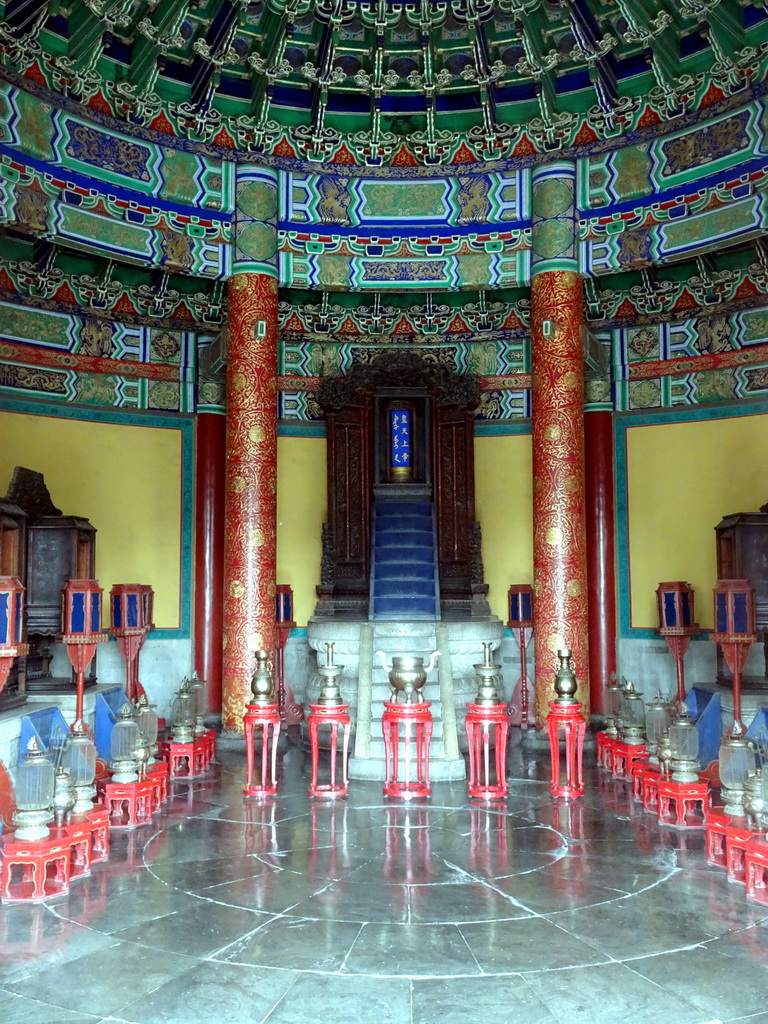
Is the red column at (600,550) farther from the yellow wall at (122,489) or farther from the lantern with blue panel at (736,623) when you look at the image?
the yellow wall at (122,489)

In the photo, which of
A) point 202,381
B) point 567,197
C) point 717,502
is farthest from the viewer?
point 202,381

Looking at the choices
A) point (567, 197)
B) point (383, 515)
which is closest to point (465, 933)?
point (383, 515)

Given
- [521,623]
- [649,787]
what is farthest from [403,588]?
[649,787]

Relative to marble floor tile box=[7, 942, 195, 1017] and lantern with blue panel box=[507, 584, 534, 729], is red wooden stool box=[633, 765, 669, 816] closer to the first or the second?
lantern with blue panel box=[507, 584, 534, 729]

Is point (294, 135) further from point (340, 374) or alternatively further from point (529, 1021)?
point (529, 1021)

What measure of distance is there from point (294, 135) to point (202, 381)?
2.51 metres

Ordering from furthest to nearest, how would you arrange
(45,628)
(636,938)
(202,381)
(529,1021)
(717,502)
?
(202,381), (717,502), (45,628), (636,938), (529,1021)

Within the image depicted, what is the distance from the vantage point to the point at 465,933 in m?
3.45

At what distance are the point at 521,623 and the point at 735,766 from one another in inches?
156

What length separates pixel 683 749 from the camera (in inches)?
200

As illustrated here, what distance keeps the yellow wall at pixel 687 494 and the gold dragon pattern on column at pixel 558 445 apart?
141cm

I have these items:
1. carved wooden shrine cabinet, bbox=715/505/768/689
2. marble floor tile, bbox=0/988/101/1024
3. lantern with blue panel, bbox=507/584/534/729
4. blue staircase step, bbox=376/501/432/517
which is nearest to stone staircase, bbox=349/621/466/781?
lantern with blue panel, bbox=507/584/534/729

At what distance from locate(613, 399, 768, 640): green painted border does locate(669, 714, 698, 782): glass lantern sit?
142 inches

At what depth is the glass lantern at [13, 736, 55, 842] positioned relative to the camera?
3924mm
